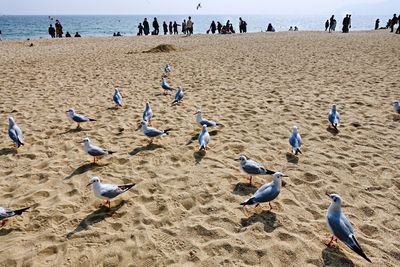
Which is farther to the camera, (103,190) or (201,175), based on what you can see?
(201,175)

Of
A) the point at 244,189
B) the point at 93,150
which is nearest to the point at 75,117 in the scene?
the point at 93,150

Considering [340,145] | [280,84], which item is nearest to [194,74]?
[280,84]

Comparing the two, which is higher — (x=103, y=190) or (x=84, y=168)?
(x=103, y=190)

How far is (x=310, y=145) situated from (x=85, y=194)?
4887 mm

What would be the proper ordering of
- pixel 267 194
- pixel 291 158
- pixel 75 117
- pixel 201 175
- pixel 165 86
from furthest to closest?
1. pixel 165 86
2. pixel 75 117
3. pixel 291 158
4. pixel 201 175
5. pixel 267 194

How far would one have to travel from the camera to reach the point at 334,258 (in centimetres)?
399

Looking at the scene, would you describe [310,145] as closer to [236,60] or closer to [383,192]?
[383,192]

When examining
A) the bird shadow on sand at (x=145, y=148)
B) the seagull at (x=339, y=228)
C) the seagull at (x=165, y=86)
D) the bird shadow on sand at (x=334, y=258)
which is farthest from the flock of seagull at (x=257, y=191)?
the seagull at (x=165, y=86)

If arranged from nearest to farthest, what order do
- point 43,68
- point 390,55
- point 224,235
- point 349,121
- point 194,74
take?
point 224,235
point 349,121
point 194,74
point 43,68
point 390,55

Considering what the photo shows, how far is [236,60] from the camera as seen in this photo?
18672 mm

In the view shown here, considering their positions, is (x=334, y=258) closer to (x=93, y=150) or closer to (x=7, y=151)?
(x=93, y=150)

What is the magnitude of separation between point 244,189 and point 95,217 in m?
2.47

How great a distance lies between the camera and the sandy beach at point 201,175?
412 centimetres

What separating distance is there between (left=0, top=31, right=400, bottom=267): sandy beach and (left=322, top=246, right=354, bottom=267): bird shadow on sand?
0.7 inches
